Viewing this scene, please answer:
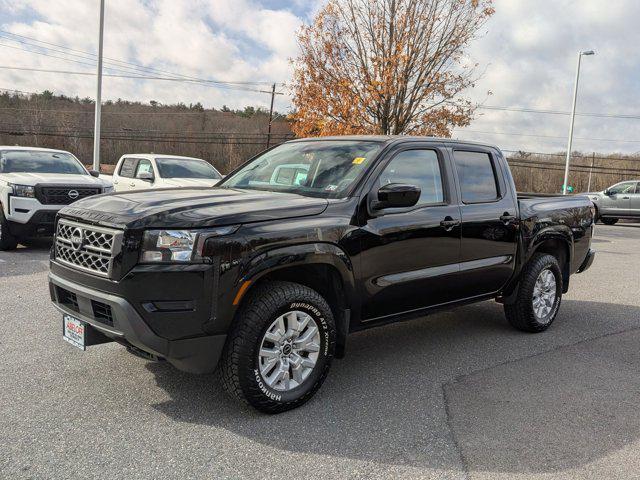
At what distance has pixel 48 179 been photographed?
32.0 ft

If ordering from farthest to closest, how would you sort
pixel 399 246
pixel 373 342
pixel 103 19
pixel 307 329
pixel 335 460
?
pixel 103 19, pixel 373 342, pixel 399 246, pixel 307 329, pixel 335 460

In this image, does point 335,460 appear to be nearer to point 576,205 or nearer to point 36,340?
point 36,340

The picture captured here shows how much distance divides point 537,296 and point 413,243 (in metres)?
2.11

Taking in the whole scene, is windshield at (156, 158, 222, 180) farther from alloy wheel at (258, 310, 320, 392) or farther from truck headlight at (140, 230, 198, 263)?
truck headlight at (140, 230, 198, 263)

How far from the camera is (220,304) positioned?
332 cm

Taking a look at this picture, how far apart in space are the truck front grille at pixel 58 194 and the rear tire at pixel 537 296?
6.94 meters

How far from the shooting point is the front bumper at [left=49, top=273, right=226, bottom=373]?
3.23 m

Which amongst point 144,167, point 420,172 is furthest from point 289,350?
point 144,167

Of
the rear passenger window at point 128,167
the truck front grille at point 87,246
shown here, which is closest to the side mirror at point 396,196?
the truck front grille at point 87,246

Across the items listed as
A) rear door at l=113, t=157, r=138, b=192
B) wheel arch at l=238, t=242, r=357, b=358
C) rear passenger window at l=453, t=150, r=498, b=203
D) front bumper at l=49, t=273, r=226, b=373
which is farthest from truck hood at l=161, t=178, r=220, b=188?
front bumper at l=49, t=273, r=226, b=373

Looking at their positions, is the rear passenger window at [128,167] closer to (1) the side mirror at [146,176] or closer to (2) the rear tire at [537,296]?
(1) the side mirror at [146,176]

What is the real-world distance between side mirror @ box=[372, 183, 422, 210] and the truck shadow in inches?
52.0

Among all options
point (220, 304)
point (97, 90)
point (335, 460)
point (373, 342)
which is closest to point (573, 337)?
point (373, 342)

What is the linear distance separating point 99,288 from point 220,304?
2.42 feet
